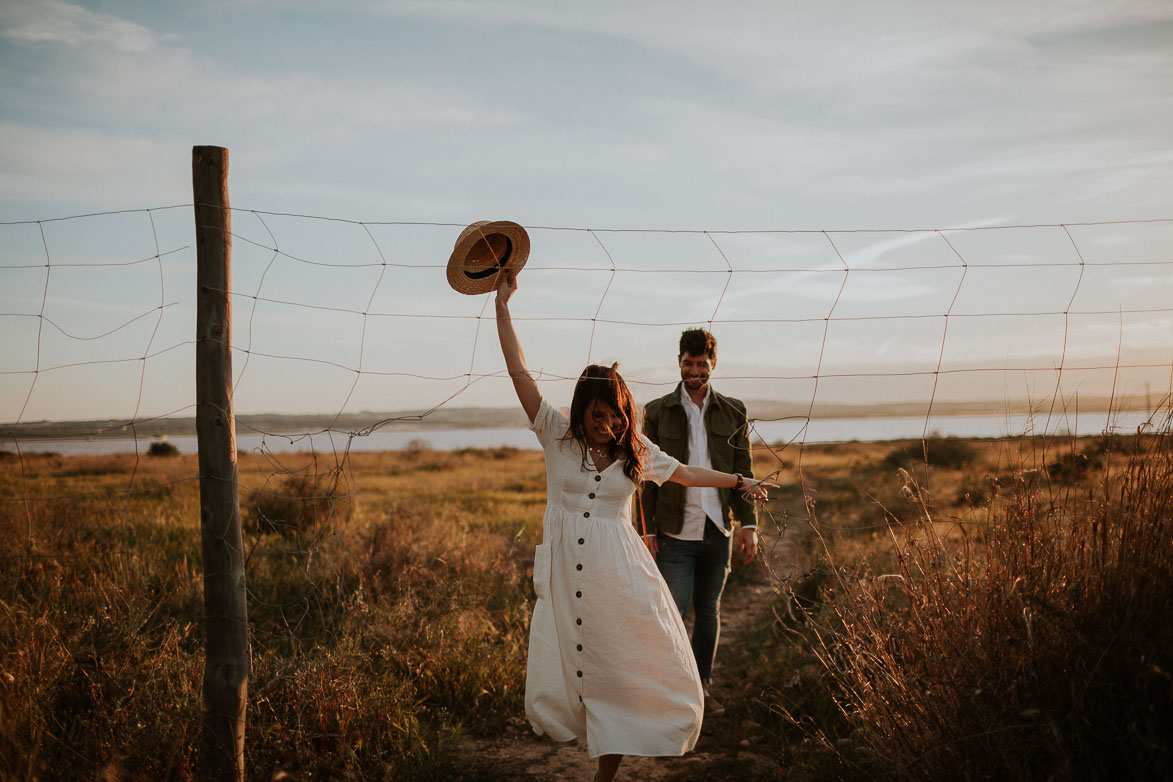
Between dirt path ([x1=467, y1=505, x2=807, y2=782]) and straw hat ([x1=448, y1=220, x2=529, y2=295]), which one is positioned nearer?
straw hat ([x1=448, y1=220, x2=529, y2=295])

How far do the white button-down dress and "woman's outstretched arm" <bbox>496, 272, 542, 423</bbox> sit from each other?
0.07 m

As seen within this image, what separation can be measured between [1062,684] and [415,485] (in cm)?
2045

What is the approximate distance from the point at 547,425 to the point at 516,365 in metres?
0.32

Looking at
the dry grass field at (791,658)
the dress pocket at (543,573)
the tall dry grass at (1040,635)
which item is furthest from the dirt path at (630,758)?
the dress pocket at (543,573)

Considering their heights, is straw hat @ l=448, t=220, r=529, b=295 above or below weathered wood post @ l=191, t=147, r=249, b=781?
above

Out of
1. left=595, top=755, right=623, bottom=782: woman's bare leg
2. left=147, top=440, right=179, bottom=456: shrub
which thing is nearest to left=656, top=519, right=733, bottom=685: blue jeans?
left=595, top=755, right=623, bottom=782: woman's bare leg

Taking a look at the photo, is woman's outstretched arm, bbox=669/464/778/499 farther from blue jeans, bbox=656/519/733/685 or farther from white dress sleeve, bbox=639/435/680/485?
blue jeans, bbox=656/519/733/685

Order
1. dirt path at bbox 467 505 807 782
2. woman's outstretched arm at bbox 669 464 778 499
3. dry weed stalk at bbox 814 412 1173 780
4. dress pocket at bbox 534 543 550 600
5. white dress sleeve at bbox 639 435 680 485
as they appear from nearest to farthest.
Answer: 1. dry weed stalk at bbox 814 412 1173 780
2. dress pocket at bbox 534 543 550 600
3. white dress sleeve at bbox 639 435 680 485
4. woman's outstretched arm at bbox 669 464 778 499
5. dirt path at bbox 467 505 807 782

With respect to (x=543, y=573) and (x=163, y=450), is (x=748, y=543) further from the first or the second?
(x=163, y=450)

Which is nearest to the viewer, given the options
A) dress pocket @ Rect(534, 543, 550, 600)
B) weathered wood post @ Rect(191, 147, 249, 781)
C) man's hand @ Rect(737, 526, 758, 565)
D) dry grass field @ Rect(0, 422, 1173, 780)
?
dry grass field @ Rect(0, 422, 1173, 780)

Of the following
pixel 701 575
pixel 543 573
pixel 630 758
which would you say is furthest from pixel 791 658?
pixel 543 573

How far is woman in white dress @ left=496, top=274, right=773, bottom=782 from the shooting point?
3.36m

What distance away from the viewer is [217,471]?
3242 millimetres

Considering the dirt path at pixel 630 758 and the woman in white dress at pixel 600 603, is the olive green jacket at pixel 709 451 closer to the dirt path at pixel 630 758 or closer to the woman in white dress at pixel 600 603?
the dirt path at pixel 630 758
